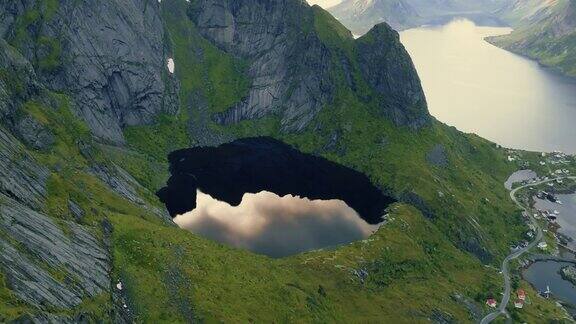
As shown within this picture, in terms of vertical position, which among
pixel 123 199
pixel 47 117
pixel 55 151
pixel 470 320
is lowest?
pixel 470 320

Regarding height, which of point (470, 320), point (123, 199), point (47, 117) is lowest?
point (470, 320)

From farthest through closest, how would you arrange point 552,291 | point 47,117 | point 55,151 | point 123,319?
point 552,291, point 47,117, point 55,151, point 123,319

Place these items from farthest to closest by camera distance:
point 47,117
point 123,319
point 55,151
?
point 47,117 < point 55,151 < point 123,319

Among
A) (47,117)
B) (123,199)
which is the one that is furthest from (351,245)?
(47,117)

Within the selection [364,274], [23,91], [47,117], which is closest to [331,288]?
[364,274]

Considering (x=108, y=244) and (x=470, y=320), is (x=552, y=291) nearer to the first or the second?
(x=470, y=320)

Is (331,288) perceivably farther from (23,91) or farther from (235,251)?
(23,91)

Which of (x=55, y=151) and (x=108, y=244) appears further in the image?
(x=55, y=151)

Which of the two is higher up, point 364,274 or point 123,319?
point 364,274

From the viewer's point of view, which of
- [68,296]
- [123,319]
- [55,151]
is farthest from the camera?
[55,151]
